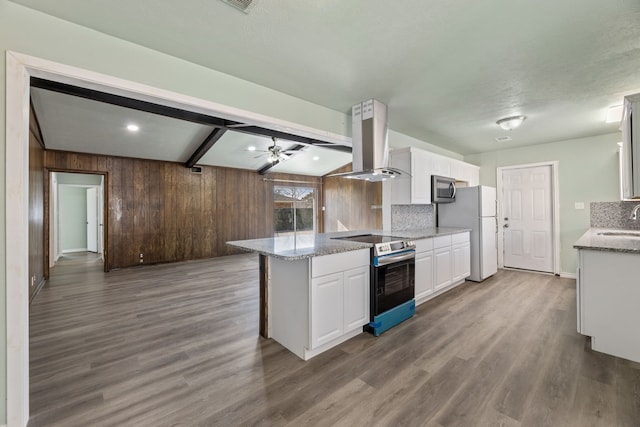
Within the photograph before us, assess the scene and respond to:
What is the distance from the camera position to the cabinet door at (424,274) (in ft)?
11.2

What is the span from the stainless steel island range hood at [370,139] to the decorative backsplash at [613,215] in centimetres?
388

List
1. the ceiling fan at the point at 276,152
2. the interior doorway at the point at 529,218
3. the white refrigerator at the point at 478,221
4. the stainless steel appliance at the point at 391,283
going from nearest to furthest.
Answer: the stainless steel appliance at the point at 391,283 < the white refrigerator at the point at 478,221 < the interior doorway at the point at 529,218 < the ceiling fan at the point at 276,152

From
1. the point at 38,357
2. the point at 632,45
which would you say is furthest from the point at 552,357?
the point at 38,357

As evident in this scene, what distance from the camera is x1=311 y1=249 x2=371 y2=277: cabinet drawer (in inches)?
90.0

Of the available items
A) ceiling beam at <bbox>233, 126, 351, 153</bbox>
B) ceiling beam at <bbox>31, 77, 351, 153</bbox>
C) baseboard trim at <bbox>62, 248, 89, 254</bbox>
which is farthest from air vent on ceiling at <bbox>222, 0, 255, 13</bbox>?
baseboard trim at <bbox>62, 248, 89, 254</bbox>

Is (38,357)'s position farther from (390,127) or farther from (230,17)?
(390,127)

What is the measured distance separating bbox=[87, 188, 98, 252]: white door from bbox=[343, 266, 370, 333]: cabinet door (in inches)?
340

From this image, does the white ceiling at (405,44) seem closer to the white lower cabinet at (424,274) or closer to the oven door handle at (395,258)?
the oven door handle at (395,258)

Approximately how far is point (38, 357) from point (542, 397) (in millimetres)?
3906

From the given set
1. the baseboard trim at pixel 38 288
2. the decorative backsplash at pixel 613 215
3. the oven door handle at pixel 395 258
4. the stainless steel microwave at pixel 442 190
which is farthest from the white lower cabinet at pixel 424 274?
the baseboard trim at pixel 38 288

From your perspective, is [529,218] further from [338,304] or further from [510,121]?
[338,304]

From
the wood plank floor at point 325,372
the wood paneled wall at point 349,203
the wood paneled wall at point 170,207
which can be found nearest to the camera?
the wood plank floor at point 325,372

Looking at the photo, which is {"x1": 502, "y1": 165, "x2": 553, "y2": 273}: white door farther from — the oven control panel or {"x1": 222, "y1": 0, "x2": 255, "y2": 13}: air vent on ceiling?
{"x1": 222, "y1": 0, "x2": 255, "y2": 13}: air vent on ceiling

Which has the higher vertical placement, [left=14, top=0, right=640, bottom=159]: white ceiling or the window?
[left=14, top=0, right=640, bottom=159]: white ceiling
